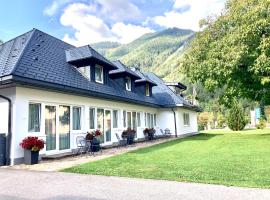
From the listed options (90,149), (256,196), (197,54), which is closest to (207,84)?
(197,54)

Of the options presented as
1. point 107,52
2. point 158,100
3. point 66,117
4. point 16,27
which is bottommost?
point 66,117

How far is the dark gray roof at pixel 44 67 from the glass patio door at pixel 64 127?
1110 millimetres

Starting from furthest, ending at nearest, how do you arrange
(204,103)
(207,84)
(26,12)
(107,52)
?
(107,52) → (204,103) → (207,84) → (26,12)

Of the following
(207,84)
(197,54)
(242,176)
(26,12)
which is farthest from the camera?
(197,54)

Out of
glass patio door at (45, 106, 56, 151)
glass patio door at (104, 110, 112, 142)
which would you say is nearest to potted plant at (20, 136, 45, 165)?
glass patio door at (45, 106, 56, 151)

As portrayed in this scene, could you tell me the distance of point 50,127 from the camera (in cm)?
1320

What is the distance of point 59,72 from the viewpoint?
47.7 ft

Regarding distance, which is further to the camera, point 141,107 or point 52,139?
point 141,107

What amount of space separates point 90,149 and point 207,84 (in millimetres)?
11510

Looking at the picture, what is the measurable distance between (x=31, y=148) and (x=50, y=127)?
2270 mm

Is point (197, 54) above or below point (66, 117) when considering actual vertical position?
above

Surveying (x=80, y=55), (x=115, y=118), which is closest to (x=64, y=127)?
(x=80, y=55)

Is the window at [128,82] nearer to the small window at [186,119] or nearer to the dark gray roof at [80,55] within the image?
the dark gray roof at [80,55]

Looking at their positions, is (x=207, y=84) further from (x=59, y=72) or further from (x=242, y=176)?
(x=242, y=176)
